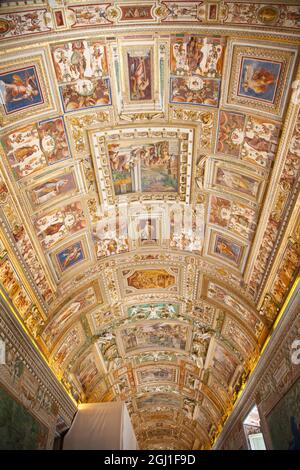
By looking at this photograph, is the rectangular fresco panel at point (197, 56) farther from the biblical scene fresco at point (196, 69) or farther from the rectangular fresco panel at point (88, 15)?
the rectangular fresco panel at point (88, 15)

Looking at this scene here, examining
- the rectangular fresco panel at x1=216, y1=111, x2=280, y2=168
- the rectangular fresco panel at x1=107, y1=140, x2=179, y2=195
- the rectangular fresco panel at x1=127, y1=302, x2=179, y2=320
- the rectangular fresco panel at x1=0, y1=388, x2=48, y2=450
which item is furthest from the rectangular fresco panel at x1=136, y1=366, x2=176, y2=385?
the rectangular fresco panel at x1=216, y1=111, x2=280, y2=168

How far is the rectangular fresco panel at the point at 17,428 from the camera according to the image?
903cm

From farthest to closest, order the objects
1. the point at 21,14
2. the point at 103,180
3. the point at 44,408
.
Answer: the point at 44,408 < the point at 103,180 < the point at 21,14

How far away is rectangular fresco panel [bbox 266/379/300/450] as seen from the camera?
9523 mm

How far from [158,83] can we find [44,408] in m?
11.3

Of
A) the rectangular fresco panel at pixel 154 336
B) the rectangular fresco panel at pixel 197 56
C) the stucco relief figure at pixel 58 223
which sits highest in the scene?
the rectangular fresco panel at pixel 197 56

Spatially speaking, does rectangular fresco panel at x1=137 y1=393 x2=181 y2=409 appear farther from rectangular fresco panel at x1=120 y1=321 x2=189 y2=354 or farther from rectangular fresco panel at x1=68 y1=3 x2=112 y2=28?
rectangular fresco panel at x1=68 y1=3 x2=112 y2=28

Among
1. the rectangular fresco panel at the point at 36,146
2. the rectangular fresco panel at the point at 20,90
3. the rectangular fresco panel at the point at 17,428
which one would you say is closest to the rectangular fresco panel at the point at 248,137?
the rectangular fresco panel at the point at 36,146

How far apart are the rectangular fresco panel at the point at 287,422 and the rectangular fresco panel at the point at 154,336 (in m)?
7.42

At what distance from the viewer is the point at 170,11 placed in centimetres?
784

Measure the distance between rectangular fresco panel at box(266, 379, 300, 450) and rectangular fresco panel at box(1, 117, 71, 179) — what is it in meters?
9.04

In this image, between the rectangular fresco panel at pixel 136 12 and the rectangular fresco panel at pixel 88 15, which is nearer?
the rectangular fresco panel at pixel 88 15

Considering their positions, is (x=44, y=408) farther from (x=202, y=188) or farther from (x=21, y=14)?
(x=21, y=14)

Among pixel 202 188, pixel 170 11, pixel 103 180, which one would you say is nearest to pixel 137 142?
pixel 103 180
